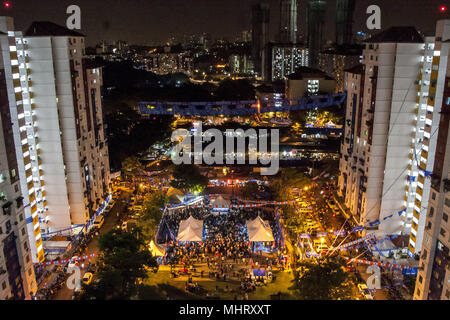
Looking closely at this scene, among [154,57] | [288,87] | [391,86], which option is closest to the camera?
[391,86]

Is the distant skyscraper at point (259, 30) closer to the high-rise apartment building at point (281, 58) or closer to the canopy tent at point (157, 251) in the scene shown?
the high-rise apartment building at point (281, 58)

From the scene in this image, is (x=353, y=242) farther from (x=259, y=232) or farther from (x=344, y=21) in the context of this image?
(x=344, y=21)

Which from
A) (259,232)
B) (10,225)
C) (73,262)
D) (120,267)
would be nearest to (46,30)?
(10,225)

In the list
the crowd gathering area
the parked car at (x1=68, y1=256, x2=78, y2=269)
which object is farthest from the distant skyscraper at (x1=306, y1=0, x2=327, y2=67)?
the parked car at (x1=68, y1=256, x2=78, y2=269)

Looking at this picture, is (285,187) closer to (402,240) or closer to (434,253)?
(402,240)
